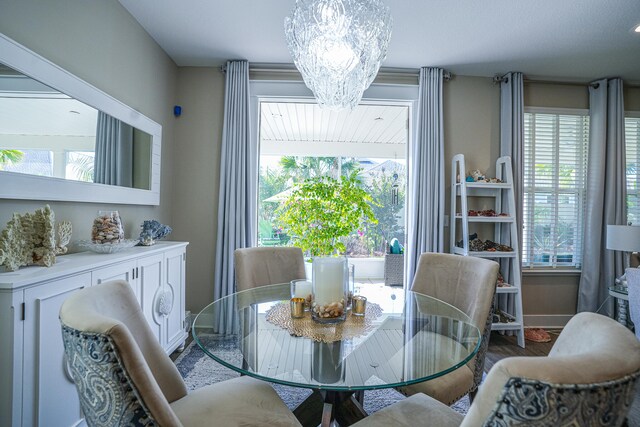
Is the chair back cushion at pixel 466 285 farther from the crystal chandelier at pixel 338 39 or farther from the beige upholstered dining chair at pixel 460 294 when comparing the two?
the crystal chandelier at pixel 338 39

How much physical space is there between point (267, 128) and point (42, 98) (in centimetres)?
378

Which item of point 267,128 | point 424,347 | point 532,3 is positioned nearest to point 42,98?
point 424,347

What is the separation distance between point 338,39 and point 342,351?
1.52m

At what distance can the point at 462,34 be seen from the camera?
265 centimetres

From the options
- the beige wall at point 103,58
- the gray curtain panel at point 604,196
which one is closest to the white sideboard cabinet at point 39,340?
the beige wall at point 103,58

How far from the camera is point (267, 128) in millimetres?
5309

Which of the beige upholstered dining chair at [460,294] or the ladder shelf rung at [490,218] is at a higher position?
the ladder shelf rung at [490,218]

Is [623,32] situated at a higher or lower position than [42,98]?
higher

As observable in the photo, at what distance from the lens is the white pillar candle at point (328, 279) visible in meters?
1.32

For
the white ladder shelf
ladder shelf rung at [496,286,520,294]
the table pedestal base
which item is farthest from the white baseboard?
the table pedestal base

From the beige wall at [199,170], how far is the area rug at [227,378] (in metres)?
0.80

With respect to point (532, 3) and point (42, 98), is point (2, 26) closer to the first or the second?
point (42, 98)

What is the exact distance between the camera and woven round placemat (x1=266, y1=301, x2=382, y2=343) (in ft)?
4.00

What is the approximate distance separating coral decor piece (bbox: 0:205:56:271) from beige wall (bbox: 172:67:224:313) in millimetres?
1813
